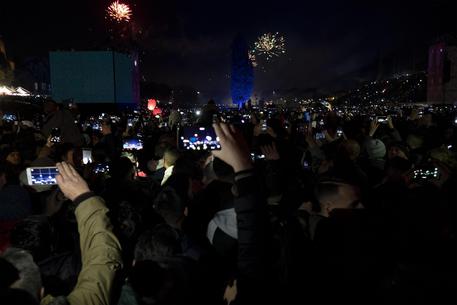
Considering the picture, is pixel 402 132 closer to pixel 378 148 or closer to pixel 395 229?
pixel 378 148

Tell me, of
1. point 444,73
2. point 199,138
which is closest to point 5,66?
point 199,138

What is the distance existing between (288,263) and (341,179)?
4.00ft

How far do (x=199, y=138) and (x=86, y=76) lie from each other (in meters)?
46.6

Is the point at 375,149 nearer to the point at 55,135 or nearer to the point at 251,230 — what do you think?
the point at 251,230

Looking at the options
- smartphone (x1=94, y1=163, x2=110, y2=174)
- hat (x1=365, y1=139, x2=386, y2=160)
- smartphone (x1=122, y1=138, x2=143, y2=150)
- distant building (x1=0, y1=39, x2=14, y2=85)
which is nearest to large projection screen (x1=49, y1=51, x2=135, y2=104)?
distant building (x1=0, y1=39, x2=14, y2=85)

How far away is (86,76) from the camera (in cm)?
4934

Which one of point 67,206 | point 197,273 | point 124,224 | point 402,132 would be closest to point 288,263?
point 197,273

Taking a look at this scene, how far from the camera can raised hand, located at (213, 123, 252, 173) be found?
7.31 ft

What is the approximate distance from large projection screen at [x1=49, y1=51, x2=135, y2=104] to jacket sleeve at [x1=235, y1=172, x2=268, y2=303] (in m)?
50.1

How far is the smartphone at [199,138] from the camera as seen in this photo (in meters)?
6.65

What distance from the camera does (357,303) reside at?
7.82 feet

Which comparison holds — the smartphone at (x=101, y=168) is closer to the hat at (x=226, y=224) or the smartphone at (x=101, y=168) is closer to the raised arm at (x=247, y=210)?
the hat at (x=226, y=224)

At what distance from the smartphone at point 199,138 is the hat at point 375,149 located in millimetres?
3397

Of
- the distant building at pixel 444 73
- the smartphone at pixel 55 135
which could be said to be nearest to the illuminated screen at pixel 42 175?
the smartphone at pixel 55 135
